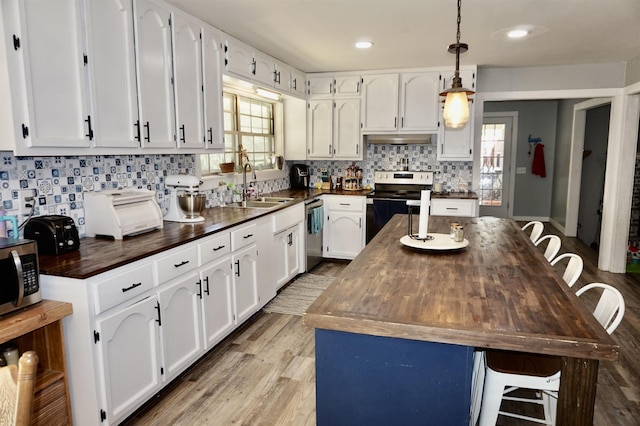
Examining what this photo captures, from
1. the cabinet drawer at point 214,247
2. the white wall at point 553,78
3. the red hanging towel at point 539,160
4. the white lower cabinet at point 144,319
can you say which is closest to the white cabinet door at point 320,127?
the white wall at point 553,78

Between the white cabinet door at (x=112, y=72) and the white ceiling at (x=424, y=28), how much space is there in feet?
1.68

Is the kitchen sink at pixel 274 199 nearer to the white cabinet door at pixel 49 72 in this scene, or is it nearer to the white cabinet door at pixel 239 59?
the white cabinet door at pixel 239 59

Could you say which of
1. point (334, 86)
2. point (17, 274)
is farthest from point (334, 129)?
point (17, 274)

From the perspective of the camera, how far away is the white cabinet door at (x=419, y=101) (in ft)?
15.7

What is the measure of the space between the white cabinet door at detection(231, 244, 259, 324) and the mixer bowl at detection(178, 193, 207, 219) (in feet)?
1.33

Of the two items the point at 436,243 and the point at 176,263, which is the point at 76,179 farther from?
the point at 436,243

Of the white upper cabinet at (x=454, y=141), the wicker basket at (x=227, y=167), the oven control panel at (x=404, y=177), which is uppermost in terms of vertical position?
the white upper cabinet at (x=454, y=141)

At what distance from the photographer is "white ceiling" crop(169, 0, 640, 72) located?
9.20 ft

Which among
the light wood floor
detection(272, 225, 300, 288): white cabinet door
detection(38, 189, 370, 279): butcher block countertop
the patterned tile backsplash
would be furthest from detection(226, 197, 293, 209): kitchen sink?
the light wood floor

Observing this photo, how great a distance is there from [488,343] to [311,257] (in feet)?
11.4

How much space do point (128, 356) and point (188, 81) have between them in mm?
1844

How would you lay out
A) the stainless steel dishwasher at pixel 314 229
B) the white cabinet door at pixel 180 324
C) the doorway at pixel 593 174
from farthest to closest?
the doorway at pixel 593 174 < the stainless steel dishwasher at pixel 314 229 < the white cabinet door at pixel 180 324

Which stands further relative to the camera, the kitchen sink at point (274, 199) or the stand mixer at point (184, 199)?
the kitchen sink at point (274, 199)

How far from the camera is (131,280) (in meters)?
A: 2.07
